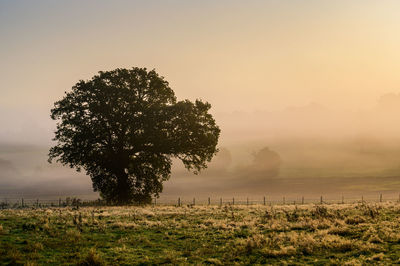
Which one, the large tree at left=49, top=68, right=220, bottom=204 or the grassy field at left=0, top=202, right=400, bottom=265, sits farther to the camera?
the large tree at left=49, top=68, right=220, bottom=204

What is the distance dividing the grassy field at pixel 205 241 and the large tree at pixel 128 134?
1915 cm

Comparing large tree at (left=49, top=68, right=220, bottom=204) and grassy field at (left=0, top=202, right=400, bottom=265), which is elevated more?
large tree at (left=49, top=68, right=220, bottom=204)

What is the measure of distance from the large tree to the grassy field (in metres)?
19.2

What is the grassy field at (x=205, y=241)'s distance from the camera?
65.2 ft

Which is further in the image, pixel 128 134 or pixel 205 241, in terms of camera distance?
pixel 128 134

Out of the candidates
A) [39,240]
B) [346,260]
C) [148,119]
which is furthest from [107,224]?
[148,119]

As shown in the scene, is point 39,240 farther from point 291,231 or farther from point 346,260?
point 346,260

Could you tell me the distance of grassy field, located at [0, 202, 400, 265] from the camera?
65.2 ft

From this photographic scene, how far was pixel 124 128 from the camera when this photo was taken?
52625 millimetres

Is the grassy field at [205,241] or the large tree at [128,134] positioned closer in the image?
the grassy field at [205,241]

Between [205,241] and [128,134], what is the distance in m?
30.3

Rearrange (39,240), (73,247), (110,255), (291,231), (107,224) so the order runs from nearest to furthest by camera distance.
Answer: (110,255), (73,247), (39,240), (291,231), (107,224)

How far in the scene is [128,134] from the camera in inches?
2069

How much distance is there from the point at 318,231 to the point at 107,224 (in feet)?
49.9
